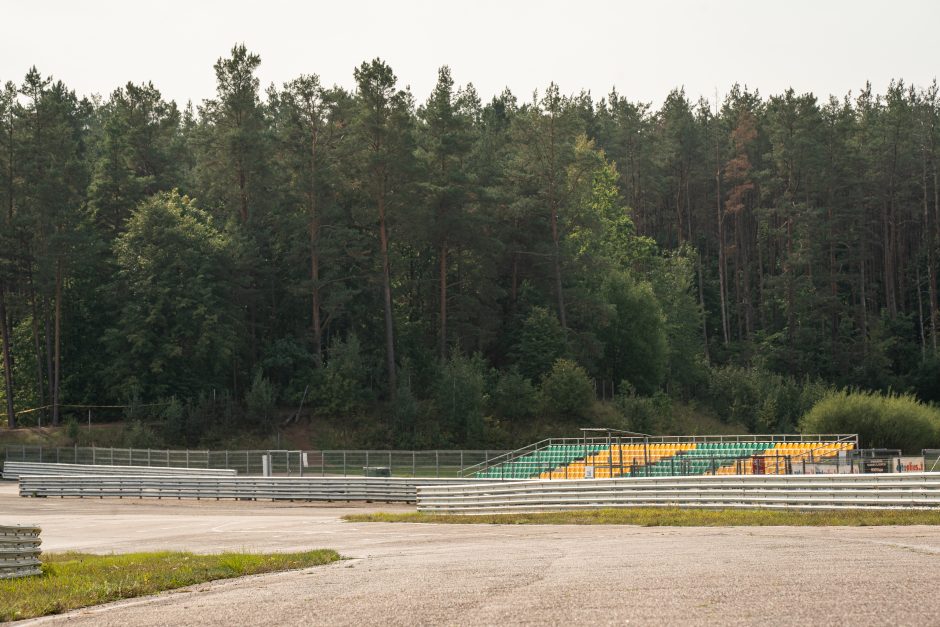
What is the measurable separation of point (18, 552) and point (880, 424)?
173 feet

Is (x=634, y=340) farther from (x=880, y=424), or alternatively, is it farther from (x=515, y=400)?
(x=880, y=424)

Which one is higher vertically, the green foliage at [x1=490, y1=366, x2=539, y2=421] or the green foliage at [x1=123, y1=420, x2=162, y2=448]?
the green foliage at [x1=490, y1=366, x2=539, y2=421]

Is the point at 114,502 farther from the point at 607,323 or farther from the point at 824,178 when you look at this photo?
the point at 824,178

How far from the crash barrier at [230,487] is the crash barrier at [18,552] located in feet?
79.9

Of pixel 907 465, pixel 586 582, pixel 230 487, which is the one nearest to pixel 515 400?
pixel 230 487

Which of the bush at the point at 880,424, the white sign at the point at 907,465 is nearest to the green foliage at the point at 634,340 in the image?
the bush at the point at 880,424

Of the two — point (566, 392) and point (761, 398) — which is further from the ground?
point (566, 392)

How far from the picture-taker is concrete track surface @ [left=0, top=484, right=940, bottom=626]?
12.3m

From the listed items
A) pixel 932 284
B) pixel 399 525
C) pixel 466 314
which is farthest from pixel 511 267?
pixel 399 525

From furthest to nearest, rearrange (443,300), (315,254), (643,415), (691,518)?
(443,300)
(643,415)
(315,254)
(691,518)

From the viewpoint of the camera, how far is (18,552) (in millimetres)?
18969

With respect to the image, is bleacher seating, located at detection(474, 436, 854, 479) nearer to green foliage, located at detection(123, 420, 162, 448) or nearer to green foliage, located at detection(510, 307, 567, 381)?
green foliage, located at detection(123, 420, 162, 448)

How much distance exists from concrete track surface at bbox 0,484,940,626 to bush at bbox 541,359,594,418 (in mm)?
48321

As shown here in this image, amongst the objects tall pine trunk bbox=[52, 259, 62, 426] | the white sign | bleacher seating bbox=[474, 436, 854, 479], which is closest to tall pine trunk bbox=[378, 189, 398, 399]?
tall pine trunk bbox=[52, 259, 62, 426]
